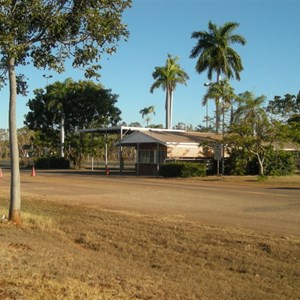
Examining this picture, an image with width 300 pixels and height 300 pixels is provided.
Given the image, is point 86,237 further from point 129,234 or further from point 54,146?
point 54,146

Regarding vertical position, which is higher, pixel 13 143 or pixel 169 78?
pixel 169 78

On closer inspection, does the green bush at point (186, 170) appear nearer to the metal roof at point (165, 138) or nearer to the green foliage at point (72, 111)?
the metal roof at point (165, 138)

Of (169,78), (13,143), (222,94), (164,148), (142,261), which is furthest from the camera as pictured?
(169,78)

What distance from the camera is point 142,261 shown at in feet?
26.5

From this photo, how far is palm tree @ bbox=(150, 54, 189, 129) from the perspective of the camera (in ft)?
180

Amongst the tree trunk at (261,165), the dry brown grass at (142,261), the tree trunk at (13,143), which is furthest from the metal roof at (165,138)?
the tree trunk at (13,143)

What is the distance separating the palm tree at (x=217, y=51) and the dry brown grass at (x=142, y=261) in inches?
1415

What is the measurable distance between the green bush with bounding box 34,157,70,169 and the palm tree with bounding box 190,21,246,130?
69.7ft

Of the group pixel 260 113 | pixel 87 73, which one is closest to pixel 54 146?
pixel 260 113

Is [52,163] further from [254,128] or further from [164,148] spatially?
[254,128]

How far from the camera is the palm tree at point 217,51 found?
4616cm

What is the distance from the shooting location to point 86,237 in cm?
Result: 1012

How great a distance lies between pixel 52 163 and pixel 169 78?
57.4ft

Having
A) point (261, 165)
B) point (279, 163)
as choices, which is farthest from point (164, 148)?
point (279, 163)
